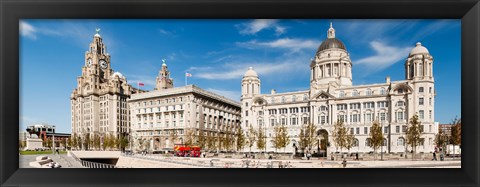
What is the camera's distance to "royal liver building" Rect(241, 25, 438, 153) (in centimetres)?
2103

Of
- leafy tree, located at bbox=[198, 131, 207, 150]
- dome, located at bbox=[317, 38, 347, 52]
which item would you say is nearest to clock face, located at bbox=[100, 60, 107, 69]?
leafy tree, located at bbox=[198, 131, 207, 150]

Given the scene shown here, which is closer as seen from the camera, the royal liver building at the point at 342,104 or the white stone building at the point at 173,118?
the royal liver building at the point at 342,104

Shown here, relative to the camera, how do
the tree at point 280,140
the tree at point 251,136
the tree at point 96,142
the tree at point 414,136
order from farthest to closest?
the tree at point 96,142
the tree at point 251,136
the tree at point 280,140
the tree at point 414,136

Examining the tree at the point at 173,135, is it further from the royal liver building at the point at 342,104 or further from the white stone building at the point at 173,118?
the royal liver building at the point at 342,104

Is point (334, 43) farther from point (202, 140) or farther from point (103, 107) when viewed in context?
point (103, 107)

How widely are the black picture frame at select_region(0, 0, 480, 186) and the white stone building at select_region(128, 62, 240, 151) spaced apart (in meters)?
20.1

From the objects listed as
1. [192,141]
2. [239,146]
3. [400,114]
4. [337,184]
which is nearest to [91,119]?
[192,141]

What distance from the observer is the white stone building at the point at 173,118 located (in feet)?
84.5

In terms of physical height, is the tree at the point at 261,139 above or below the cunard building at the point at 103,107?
below

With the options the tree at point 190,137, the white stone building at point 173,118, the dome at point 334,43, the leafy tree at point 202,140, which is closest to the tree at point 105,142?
the white stone building at point 173,118
